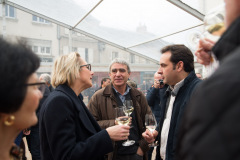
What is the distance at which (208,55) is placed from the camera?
85cm

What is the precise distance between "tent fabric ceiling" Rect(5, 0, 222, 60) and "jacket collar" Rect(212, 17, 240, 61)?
380 cm

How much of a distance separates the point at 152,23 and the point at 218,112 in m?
5.25

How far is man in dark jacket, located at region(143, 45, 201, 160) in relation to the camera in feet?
5.94

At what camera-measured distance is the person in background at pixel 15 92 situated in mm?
750

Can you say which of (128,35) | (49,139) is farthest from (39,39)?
(49,139)

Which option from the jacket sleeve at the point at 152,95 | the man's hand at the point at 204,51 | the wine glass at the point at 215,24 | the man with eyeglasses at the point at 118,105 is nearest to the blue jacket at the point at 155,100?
the jacket sleeve at the point at 152,95

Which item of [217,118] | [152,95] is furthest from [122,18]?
[217,118]

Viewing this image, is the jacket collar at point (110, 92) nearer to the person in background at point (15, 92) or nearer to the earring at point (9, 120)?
the person in background at point (15, 92)

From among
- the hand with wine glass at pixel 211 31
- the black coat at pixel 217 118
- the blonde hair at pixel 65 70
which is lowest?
the black coat at pixel 217 118

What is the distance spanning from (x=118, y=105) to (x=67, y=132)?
1.28 m

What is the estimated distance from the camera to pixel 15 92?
0.77 meters

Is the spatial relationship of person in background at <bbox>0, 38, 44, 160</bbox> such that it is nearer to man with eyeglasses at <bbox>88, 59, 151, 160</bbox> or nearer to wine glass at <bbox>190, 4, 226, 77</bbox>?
wine glass at <bbox>190, 4, 226, 77</bbox>

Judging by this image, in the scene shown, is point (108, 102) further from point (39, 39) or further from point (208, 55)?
point (39, 39)

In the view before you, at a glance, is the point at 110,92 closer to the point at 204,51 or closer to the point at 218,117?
the point at 204,51
